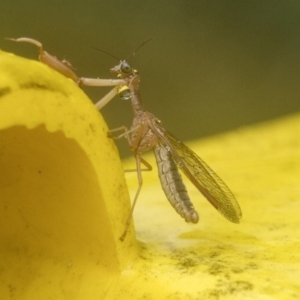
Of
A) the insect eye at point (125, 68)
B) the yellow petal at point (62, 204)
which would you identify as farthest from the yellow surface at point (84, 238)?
the insect eye at point (125, 68)

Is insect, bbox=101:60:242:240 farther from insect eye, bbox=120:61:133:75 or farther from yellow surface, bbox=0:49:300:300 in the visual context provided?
yellow surface, bbox=0:49:300:300

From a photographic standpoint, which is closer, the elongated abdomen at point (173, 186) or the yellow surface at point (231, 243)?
the yellow surface at point (231, 243)

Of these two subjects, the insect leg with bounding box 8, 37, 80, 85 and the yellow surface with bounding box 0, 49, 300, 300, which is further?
the insect leg with bounding box 8, 37, 80, 85

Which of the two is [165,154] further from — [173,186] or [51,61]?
[51,61]

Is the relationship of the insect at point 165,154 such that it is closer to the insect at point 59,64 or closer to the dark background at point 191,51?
the insect at point 59,64

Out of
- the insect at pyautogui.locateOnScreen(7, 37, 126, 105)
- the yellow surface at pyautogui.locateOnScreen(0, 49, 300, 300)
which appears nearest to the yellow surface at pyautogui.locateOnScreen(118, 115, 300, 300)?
the yellow surface at pyautogui.locateOnScreen(0, 49, 300, 300)

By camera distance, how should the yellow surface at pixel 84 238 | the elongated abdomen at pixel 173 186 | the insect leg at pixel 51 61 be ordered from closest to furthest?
A: 1. the yellow surface at pixel 84 238
2. the insect leg at pixel 51 61
3. the elongated abdomen at pixel 173 186

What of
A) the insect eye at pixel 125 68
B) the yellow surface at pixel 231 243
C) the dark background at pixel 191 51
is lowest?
the yellow surface at pixel 231 243
